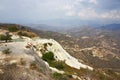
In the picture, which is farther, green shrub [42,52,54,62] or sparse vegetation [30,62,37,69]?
green shrub [42,52,54,62]

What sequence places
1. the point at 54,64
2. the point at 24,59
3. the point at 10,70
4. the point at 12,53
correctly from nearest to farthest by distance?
the point at 10,70
the point at 24,59
the point at 12,53
the point at 54,64

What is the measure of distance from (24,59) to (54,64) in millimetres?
24803

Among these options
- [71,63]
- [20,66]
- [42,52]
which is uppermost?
[20,66]

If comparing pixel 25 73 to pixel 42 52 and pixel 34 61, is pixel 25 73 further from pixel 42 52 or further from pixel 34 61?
pixel 42 52

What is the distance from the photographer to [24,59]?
123ft

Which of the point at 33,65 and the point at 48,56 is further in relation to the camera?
the point at 48,56

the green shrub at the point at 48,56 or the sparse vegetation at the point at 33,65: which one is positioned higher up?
the sparse vegetation at the point at 33,65

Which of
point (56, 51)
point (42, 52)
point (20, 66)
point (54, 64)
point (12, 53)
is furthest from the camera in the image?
point (56, 51)

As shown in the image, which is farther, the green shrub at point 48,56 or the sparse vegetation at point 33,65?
the green shrub at point 48,56

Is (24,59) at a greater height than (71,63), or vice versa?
(24,59)

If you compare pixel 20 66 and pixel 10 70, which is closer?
pixel 10 70

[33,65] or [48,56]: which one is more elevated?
[33,65]

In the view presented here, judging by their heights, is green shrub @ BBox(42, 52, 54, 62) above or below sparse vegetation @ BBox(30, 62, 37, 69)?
below

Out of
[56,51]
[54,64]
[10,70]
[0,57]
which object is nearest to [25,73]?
[10,70]
